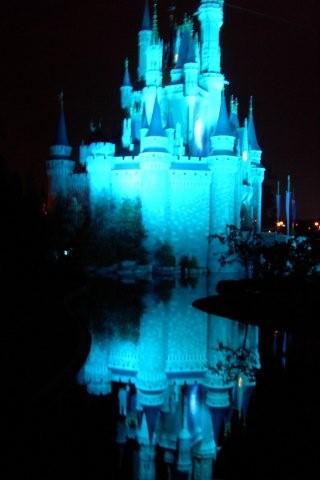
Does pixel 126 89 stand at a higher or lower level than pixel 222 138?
higher

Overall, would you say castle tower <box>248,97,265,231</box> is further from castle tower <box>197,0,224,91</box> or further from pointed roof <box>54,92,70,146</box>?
pointed roof <box>54,92,70,146</box>

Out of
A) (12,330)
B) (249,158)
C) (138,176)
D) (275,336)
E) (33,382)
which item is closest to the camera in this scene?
(33,382)

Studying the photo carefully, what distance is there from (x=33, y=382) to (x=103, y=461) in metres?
2.03

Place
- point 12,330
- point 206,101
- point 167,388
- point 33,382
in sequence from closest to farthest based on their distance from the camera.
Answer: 1. point 33,382
2. point 167,388
3. point 12,330
4. point 206,101

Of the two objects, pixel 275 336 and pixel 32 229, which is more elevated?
pixel 32 229

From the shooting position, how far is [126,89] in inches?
1736

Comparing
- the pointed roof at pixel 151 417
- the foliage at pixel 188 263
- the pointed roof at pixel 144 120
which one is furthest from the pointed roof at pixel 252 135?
the pointed roof at pixel 151 417

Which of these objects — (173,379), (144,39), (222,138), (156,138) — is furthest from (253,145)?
(173,379)

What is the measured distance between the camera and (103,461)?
5.18 metres

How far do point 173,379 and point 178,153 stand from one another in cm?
3006

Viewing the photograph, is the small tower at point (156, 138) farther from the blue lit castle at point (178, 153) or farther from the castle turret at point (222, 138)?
the castle turret at point (222, 138)

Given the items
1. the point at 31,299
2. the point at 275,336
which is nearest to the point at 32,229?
the point at 31,299

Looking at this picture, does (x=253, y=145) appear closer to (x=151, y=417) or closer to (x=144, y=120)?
(x=144, y=120)

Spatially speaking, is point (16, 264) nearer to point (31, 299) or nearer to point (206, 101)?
point (31, 299)
